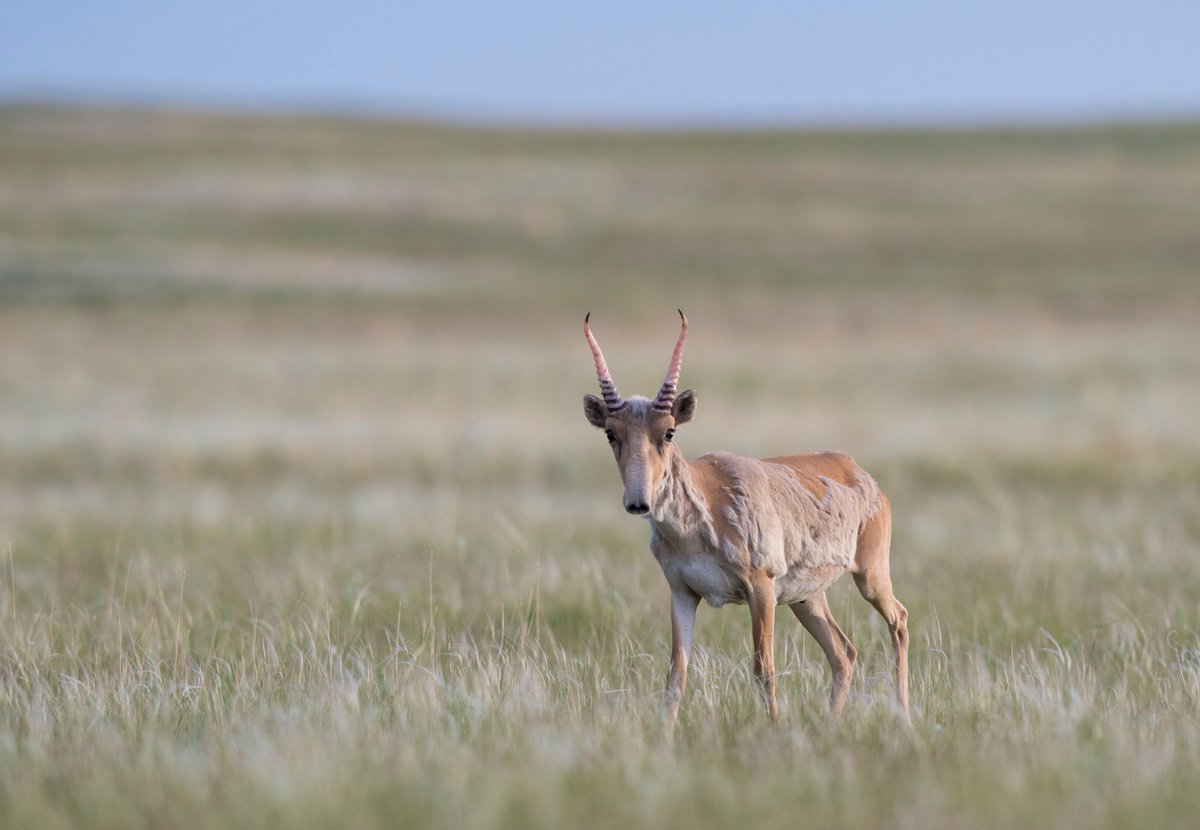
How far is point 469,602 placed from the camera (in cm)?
917

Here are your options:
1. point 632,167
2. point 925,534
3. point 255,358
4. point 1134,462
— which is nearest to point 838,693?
point 925,534

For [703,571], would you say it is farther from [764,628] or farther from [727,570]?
[764,628]

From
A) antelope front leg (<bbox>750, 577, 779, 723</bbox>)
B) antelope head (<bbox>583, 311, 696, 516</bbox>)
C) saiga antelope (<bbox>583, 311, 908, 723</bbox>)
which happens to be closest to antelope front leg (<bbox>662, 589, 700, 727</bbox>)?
saiga antelope (<bbox>583, 311, 908, 723</bbox>)

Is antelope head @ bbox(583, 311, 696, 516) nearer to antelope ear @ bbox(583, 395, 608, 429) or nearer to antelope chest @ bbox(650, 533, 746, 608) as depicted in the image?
antelope ear @ bbox(583, 395, 608, 429)

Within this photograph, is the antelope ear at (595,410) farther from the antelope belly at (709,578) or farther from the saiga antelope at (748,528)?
the antelope belly at (709,578)

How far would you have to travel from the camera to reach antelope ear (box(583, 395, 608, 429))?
6086 millimetres

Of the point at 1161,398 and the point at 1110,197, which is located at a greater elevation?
the point at 1110,197

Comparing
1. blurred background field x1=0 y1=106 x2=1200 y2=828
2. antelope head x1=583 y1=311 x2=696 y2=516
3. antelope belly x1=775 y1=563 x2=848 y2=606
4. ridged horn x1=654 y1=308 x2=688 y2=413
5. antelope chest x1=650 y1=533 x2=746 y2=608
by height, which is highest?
ridged horn x1=654 y1=308 x2=688 y2=413

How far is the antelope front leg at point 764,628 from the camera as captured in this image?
596 cm

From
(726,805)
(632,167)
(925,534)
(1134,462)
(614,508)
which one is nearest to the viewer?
(726,805)

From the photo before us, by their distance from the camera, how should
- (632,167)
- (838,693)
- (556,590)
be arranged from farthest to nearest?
(632,167) → (556,590) → (838,693)

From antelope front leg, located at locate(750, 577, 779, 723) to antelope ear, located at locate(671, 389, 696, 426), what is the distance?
2.41 feet

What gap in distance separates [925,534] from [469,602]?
14.3 ft

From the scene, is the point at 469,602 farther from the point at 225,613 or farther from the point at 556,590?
the point at 225,613
